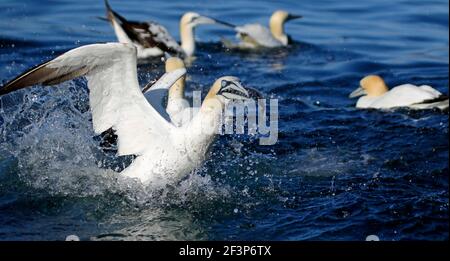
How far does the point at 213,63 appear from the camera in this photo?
14859mm

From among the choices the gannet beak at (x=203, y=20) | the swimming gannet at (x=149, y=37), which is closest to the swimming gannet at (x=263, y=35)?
the gannet beak at (x=203, y=20)

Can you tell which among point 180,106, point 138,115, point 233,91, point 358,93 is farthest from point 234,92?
point 358,93

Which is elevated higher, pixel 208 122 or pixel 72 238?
pixel 208 122

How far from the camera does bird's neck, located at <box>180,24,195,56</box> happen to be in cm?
1551

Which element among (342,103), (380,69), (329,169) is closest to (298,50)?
(380,69)

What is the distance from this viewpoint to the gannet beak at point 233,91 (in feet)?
28.0

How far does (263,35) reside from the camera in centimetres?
1611

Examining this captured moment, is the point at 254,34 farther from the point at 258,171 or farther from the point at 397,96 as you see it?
the point at 258,171

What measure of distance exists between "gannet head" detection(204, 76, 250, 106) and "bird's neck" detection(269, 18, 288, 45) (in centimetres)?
799

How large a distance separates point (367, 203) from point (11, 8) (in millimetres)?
10444

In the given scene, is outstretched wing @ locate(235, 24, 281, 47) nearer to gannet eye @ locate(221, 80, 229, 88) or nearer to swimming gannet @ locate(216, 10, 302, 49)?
swimming gannet @ locate(216, 10, 302, 49)

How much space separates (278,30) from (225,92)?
27.1 feet

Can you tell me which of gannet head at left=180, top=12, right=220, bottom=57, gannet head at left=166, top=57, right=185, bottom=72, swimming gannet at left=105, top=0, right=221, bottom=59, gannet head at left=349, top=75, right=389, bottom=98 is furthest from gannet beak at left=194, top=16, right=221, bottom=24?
gannet head at left=166, top=57, right=185, bottom=72

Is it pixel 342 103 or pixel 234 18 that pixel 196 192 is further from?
pixel 234 18
